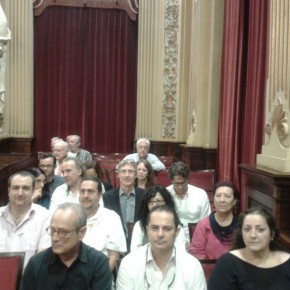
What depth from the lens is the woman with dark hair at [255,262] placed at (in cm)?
258

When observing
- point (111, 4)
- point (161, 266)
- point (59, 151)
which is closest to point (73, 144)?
point (59, 151)

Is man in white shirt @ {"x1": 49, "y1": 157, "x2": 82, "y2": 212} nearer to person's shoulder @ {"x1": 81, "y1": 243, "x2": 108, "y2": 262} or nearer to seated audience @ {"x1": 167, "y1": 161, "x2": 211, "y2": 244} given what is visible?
seated audience @ {"x1": 167, "y1": 161, "x2": 211, "y2": 244}

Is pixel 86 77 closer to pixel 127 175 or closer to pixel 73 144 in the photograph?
pixel 73 144

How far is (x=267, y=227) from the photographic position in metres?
2.67

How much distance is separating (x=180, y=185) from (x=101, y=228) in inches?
49.9

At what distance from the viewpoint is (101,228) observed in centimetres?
336

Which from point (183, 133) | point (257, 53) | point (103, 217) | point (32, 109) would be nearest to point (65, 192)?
point (103, 217)

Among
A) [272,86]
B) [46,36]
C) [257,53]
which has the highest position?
[46,36]

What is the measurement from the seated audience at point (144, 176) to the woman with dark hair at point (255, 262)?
7.47 ft

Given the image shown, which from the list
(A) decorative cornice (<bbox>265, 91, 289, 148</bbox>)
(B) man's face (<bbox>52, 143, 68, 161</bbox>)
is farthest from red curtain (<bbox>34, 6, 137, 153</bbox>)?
(A) decorative cornice (<bbox>265, 91, 289, 148</bbox>)

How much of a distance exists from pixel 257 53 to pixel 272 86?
1289 mm

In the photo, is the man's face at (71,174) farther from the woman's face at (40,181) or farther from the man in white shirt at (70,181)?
the woman's face at (40,181)

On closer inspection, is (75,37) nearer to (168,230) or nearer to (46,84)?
(46,84)

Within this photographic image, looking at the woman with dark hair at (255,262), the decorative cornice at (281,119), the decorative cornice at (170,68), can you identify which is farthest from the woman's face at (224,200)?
the decorative cornice at (170,68)
